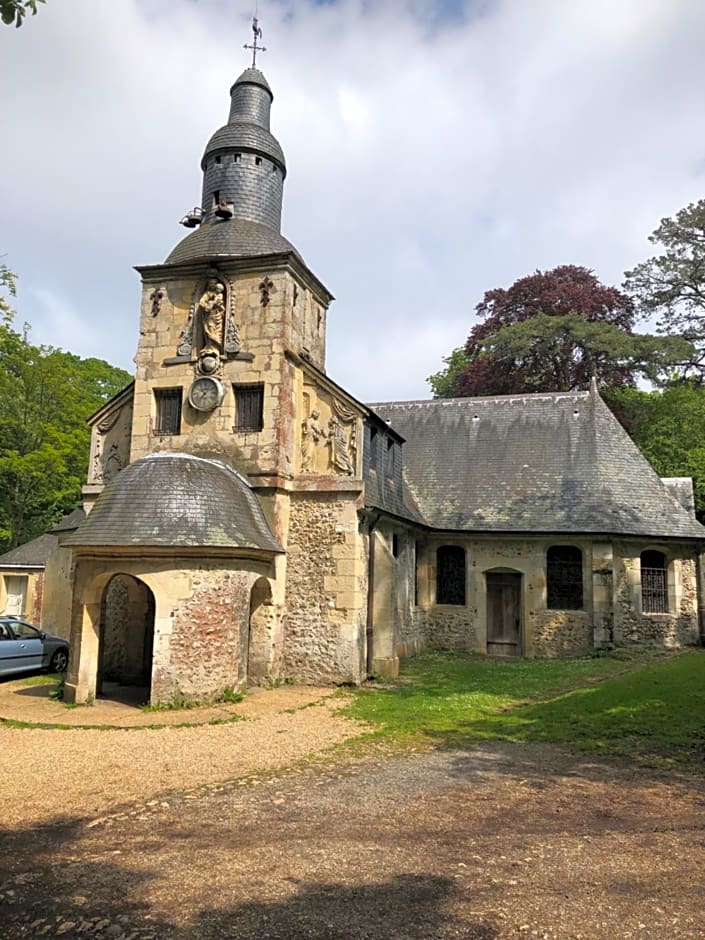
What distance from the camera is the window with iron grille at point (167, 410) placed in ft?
53.5

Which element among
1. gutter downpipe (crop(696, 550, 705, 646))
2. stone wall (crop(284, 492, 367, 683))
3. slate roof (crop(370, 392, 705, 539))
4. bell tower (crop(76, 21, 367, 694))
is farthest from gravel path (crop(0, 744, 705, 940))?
gutter downpipe (crop(696, 550, 705, 646))

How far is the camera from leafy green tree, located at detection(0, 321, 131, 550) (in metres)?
30.0

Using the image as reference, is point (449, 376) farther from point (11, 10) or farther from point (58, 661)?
point (11, 10)

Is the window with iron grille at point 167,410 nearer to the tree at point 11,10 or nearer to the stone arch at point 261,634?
the stone arch at point 261,634

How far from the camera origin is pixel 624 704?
11.5 metres

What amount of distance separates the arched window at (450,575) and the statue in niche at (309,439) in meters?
7.01

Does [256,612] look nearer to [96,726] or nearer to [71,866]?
[96,726]

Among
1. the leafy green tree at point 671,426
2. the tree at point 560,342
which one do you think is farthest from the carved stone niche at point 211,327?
the leafy green tree at point 671,426

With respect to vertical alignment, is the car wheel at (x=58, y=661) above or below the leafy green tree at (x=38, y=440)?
below

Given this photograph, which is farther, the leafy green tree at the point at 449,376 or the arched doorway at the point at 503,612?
the leafy green tree at the point at 449,376

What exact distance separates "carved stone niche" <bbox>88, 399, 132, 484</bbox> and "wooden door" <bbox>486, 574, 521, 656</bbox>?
1058cm

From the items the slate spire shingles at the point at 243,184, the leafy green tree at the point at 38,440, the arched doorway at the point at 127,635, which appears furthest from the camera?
the leafy green tree at the point at 38,440

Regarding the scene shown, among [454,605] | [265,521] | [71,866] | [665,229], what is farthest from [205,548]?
[665,229]

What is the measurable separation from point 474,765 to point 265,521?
7.32 metres
